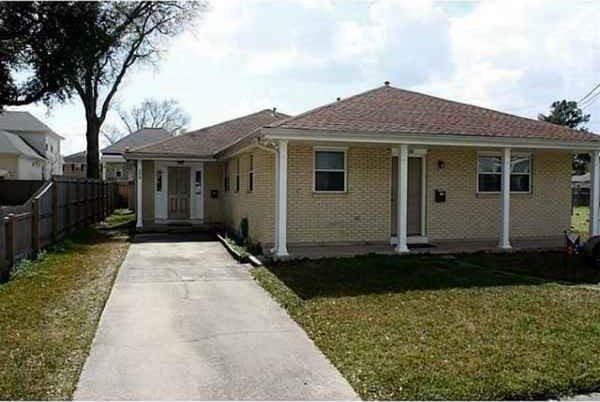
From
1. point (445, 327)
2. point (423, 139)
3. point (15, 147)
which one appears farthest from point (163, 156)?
point (15, 147)

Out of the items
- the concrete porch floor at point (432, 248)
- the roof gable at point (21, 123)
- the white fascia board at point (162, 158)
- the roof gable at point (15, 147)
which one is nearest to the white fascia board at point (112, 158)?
the roof gable at point (15, 147)

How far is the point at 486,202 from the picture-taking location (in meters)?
14.3

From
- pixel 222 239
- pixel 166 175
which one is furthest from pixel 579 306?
pixel 166 175

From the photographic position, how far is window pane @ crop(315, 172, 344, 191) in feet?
42.6

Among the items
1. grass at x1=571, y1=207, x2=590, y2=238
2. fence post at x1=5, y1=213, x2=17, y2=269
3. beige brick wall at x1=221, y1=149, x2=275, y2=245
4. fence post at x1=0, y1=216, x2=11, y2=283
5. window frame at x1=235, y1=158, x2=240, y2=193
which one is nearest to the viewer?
fence post at x1=0, y1=216, x2=11, y2=283

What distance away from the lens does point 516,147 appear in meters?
13.0

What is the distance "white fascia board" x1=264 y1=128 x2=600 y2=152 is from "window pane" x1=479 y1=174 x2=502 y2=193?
1482 millimetres

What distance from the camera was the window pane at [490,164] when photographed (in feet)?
47.1

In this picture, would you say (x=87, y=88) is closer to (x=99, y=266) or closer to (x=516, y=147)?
(x=99, y=266)

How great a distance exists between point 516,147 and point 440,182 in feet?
6.37

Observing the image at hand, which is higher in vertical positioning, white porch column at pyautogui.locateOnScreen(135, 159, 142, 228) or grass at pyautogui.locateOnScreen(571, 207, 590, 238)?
white porch column at pyautogui.locateOnScreen(135, 159, 142, 228)

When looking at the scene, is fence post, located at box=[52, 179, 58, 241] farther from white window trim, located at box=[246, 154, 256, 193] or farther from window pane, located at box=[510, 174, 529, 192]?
window pane, located at box=[510, 174, 529, 192]

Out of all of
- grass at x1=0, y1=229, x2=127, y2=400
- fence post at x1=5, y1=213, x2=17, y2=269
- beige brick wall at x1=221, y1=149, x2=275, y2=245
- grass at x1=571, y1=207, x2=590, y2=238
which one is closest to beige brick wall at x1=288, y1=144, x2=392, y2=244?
beige brick wall at x1=221, y1=149, x2=275, y2=245

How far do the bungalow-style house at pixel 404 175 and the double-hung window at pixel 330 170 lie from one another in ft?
0.08
